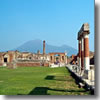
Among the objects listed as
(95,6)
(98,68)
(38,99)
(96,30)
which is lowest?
(38,99)

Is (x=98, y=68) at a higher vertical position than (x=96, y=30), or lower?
lower

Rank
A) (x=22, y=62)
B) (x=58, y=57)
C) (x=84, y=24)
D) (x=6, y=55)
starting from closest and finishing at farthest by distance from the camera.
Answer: (x=84, y=24) < (x=22, y=62) < (x=6, y=55) < (x=58, y=57)

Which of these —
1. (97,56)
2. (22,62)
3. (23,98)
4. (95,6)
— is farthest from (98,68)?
(22,62)

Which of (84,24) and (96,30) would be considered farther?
(84,24)

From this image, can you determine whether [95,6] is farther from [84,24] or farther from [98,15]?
[84,24]

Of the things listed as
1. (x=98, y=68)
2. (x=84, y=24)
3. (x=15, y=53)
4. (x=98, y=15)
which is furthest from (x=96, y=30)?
(x=15, y=53)

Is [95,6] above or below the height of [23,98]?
above

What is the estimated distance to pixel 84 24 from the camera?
11969 millimetres

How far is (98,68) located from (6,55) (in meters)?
33.3

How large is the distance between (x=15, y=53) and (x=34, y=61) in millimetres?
6619

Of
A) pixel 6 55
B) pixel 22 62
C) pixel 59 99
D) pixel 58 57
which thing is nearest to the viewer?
pixel 59 99

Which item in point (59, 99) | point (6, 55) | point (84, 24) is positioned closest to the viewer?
point (59, 99)

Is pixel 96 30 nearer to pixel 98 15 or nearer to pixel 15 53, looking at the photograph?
pixel 98 15

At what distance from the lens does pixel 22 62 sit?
108 feet
